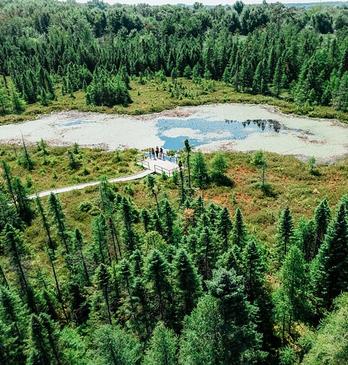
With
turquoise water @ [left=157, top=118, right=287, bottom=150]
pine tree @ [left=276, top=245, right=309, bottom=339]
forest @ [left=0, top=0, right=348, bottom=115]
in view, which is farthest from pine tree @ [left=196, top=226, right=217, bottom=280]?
forest @ [left=0, top=0, right=348, bottom=115]

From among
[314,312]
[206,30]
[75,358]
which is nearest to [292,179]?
[314,312]

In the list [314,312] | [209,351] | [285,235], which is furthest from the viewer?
[285,235]

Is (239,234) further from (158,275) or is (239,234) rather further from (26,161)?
(26,161)

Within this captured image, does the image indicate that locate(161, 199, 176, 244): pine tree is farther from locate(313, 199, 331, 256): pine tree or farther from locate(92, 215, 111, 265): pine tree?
locate(313, 199, 331, 256): pine tree

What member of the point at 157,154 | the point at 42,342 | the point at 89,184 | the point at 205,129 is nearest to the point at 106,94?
the point at 205,129

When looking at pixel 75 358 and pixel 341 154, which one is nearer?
pixel 75 358

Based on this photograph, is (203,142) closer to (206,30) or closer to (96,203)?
(96,203)

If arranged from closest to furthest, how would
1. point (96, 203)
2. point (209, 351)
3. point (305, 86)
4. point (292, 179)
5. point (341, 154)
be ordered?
point (209, 351) → point (96, 203) → point (292, 179) → point (341, 154) → point (305, 86)
